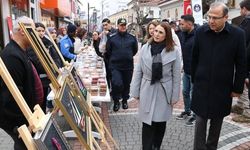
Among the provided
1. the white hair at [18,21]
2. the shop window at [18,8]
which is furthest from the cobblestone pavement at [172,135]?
the shop window at [18,8]

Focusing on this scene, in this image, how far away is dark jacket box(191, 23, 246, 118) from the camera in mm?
4152

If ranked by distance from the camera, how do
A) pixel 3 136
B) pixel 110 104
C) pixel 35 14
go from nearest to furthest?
pixel 3 136, pixel 110 104, pixel 35 14

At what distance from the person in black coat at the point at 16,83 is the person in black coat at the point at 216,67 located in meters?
2.08

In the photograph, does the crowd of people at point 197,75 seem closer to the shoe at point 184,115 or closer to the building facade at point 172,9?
the shoe at point 184,115

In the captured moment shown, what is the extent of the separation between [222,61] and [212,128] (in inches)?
36.9

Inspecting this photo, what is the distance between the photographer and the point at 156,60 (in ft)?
14.6

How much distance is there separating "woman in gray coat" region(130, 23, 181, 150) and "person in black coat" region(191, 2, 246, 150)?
29 cm

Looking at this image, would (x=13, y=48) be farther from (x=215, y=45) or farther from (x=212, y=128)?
(x=212, y=128)

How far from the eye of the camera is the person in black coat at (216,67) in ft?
13.6

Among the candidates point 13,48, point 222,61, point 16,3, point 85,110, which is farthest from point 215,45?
point 16,3

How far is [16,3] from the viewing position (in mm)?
13281

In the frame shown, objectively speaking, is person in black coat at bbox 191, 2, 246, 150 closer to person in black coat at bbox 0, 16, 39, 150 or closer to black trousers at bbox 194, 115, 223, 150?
black trousers at bbox 194, 115, 223, 150

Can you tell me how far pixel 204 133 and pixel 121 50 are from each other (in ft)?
11.0

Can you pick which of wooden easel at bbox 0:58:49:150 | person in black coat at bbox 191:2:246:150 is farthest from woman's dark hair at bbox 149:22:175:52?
wooden easel at bbox 0:58:49:150
